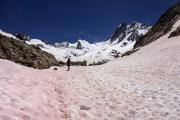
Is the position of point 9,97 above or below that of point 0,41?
below

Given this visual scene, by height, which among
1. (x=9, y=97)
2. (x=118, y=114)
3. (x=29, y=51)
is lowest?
(x=118, y=114)

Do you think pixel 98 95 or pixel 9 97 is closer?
pixel 9 97

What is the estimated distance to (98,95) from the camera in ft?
54.9

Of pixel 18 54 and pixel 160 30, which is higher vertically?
pixel 160 30

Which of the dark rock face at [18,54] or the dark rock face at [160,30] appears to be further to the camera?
the dark rock face at [160,30]

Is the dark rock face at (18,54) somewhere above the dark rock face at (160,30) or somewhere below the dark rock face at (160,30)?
below

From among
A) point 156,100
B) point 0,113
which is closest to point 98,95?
point 156,100

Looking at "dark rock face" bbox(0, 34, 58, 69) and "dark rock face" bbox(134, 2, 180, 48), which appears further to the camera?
"dark rock face" bbox(134, 2, 180, 48)

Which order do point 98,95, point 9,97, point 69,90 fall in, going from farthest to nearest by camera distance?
point 69,90
point 98,95
point 9,97

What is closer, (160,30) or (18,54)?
(18,54)

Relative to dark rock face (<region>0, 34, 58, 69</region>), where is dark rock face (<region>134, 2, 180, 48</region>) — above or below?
above

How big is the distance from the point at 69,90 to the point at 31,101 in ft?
18.2

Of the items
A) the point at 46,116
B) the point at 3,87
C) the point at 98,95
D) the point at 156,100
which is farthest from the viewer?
the point at 98,95

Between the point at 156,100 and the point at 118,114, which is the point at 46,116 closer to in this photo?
the point at 118,114
